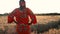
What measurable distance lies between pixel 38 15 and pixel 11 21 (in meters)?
0.42

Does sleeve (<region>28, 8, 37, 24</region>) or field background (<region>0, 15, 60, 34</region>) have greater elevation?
sleeve (<region>28, 8, 37, 24</region>)

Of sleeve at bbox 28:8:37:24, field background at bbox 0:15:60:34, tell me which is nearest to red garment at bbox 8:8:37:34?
sleeve at bbox 28:8:37:24

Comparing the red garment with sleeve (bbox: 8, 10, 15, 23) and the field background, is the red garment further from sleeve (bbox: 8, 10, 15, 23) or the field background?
the field background

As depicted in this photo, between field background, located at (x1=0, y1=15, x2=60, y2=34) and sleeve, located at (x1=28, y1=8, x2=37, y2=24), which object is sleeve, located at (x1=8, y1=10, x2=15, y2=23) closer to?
field background, located at (x1=0, y1=15, x2=60, y2=34)

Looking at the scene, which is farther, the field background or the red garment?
the field background

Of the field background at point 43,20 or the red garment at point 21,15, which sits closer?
the red garment at point 21,15

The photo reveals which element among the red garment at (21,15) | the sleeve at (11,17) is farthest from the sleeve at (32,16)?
the sleeve at (11,17)

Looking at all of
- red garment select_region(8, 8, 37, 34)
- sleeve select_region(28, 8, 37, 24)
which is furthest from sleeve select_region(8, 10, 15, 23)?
sleeve select_region(28, 8, 37, 24)

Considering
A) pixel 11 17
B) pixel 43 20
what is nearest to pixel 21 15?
pixel 11 17

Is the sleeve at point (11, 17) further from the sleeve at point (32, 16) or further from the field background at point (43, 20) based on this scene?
the sleeve at point (32, 16)

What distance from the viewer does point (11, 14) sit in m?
3.17

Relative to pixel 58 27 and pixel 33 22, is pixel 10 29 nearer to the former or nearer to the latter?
pixel 33 22

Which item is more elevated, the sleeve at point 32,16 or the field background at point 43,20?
the sleeve at point 32,16

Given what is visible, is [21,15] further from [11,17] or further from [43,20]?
[43,20]
